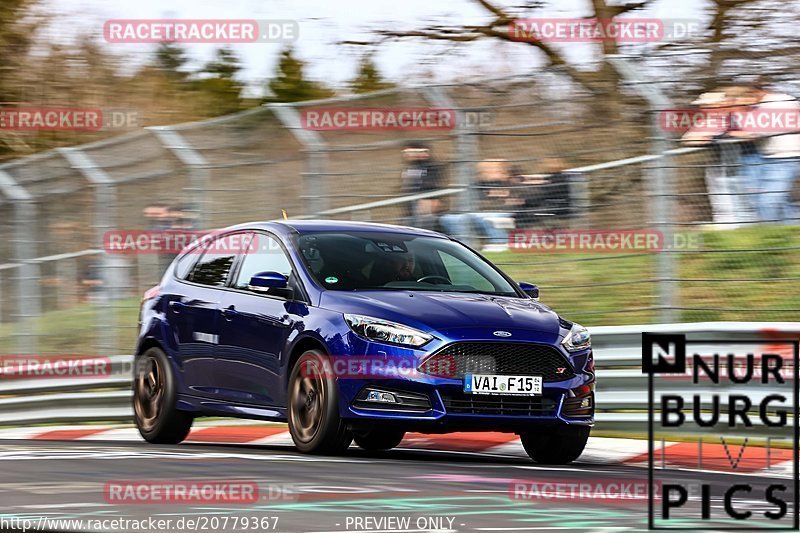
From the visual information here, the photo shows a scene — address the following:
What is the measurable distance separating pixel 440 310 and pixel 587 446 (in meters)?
2.18

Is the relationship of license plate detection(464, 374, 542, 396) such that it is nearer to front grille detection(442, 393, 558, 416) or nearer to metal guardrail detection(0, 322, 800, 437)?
front grille detection(442, 393, 558, 416)

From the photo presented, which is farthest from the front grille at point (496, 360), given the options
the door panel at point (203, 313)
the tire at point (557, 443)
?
the door panel at point (203, 313)

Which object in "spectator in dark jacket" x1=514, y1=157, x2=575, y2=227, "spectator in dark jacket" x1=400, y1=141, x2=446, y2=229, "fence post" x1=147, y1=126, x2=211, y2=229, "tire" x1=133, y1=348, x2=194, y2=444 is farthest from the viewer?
"fence post" x1=147, y1=126, x2=211, y2=229

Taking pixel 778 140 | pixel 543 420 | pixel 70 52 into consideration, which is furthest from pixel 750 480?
pixel 70 52

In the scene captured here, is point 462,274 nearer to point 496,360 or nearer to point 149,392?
point 496,360

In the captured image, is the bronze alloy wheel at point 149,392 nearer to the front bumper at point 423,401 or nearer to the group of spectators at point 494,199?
the front bumper at point 423,401

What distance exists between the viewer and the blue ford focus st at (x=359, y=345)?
9.07 metres

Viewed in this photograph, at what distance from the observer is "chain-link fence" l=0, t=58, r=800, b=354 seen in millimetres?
10945

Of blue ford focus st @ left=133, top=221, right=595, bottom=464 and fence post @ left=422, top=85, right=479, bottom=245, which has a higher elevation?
fence post @ left=422, top=85, right=479, bottom=245

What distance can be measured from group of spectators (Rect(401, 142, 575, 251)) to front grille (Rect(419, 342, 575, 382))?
8.21 feet

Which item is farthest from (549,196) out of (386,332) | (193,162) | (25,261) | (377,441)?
(25,261)

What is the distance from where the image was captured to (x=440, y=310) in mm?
9297

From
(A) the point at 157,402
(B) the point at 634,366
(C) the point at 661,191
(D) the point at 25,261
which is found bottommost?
(A) the point at 157,402

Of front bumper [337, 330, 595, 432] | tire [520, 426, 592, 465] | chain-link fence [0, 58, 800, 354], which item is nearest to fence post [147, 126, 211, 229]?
chain-link fence [0, 58, 800, 354]
